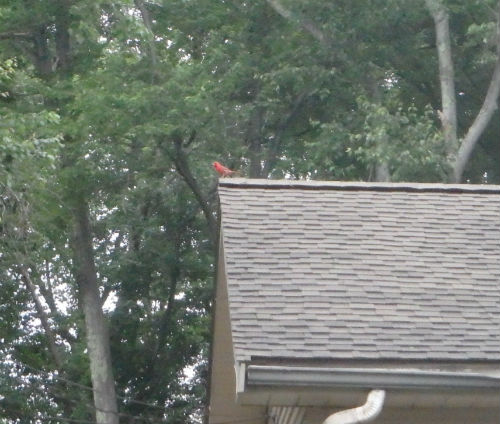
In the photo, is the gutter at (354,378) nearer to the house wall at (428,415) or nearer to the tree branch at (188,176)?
the house wall at (428,415)

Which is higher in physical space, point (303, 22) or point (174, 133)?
point (303, 22)

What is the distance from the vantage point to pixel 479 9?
2202 centimetres

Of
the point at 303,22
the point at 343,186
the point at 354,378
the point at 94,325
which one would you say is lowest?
the point at 94,325

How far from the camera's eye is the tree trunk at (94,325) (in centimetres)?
2281

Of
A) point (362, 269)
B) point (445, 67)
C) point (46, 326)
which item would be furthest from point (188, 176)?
point (362, 269)

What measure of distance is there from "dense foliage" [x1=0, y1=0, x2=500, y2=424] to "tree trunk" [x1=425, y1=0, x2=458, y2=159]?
1.29 ft

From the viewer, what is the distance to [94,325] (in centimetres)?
2322

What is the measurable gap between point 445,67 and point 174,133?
218 inches

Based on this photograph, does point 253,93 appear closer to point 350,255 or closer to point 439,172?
point 439,172

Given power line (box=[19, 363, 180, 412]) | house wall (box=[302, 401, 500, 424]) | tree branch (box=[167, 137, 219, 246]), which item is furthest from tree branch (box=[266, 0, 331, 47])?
house wall (box=[302, 401, 500, 424])

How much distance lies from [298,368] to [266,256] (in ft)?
4.58

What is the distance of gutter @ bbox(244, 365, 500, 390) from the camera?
6.69 metres

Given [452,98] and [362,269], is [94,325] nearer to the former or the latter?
[452,98]

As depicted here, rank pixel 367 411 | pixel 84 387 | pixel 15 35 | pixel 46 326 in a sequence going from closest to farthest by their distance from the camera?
pixel 367 411
pixel 15 35
pixel 84 387
pixel 46 326
